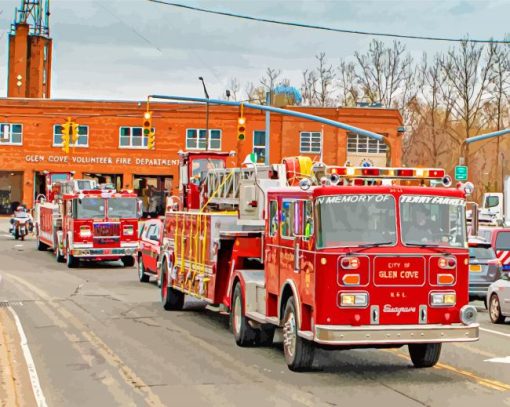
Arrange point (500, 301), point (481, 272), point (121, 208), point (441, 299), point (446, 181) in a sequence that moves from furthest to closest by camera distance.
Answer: point (121, 208) → point (481, 272) → point (500, 301) → point (446, 181) → point (441, 299)

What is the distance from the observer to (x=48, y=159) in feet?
245

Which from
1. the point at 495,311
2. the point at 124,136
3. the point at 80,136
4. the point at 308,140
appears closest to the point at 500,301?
the point at 495,311

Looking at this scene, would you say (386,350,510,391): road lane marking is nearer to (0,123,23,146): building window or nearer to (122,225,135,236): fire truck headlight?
(122,225,135,236): fire truck headlight

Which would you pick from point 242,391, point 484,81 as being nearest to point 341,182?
point 242,391

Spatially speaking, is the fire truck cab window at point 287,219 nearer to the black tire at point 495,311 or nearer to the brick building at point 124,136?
the black tire at point 495,311

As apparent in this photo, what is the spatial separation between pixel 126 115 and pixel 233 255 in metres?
59.8

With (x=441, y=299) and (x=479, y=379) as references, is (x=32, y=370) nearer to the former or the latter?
(x=441, y=299)

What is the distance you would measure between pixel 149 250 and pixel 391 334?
16823 mm

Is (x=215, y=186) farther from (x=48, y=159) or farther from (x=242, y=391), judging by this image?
(x=48, y=159)

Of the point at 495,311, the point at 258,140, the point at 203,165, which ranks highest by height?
the point at 258,140

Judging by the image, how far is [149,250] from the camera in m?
28.3

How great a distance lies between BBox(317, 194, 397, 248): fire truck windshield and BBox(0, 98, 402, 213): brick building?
62.0 metres

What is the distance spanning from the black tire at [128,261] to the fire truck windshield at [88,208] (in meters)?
1.96

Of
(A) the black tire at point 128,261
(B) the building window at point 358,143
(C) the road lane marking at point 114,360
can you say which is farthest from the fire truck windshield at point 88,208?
(B) the building window at point 358,143
